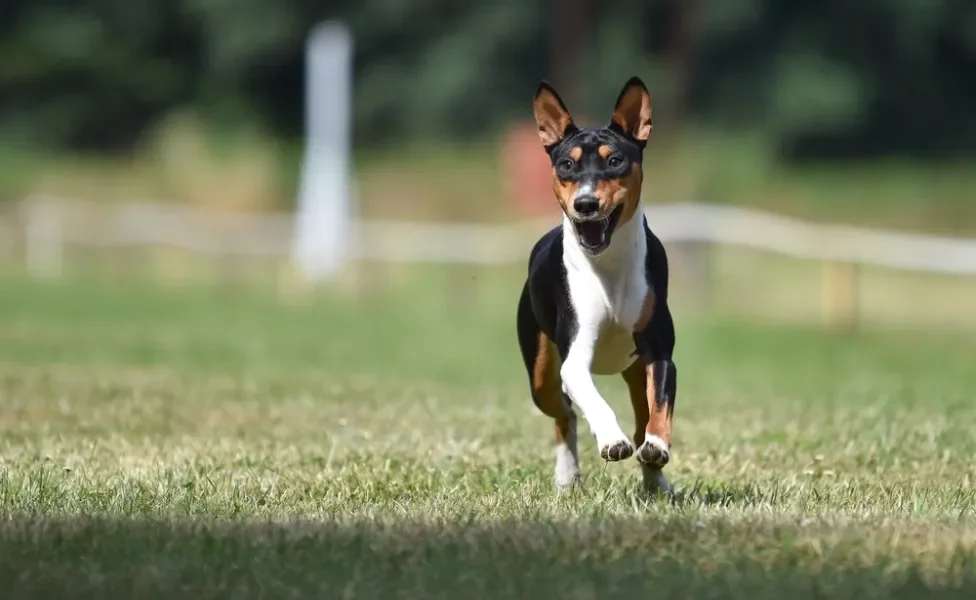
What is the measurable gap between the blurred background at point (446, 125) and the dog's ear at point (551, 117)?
72.4 ft

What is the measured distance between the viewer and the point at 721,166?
3681 cm

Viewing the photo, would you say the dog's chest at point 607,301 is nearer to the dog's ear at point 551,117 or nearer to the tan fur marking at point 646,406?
the tan fur marking at point 646,406

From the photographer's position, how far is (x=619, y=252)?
6.18 metres

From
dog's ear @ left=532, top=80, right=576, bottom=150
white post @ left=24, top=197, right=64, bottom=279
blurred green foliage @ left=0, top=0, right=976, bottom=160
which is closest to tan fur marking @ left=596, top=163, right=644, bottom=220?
dog's ear @ left=532, top=80, right=576, bottom=150

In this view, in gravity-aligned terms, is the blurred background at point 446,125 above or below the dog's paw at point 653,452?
above

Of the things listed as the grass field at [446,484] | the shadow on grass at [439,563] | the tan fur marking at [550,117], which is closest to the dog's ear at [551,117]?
the tan fur marking at [550,117]

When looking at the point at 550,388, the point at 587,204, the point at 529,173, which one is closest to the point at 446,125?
the point at 529,173

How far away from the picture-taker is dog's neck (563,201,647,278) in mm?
6168

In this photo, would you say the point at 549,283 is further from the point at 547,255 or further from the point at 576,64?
the point at 576,64

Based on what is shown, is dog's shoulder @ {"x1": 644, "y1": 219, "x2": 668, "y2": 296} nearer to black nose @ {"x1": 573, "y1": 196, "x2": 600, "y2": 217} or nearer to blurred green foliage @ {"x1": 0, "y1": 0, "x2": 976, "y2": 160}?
black nose @ {"x1": 573, "y1": 196, "x2": 600, "y2": 217}

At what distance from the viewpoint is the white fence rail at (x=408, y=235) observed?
73.5 feet

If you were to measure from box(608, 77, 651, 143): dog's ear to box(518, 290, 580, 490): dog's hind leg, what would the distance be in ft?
2.88

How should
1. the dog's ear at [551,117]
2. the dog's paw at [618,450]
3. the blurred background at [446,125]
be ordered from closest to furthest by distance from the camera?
the dog's paw at [618,450]
the dog's ear at [551,117]
the blurred background at [446,125]

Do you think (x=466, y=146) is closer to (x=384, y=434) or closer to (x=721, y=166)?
(x=721, y=166)
